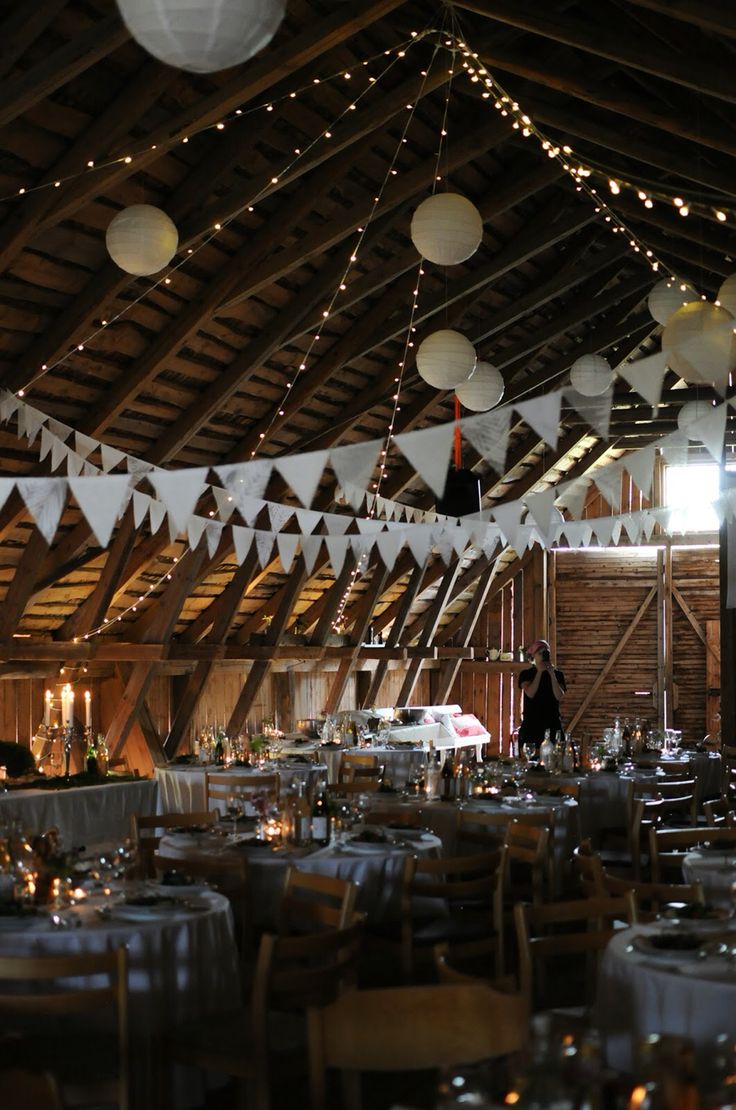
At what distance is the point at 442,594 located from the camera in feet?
48.6

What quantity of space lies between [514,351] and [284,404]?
2592 millimetres

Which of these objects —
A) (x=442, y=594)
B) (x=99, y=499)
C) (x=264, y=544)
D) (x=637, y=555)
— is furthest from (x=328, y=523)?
(x=637, y=555)

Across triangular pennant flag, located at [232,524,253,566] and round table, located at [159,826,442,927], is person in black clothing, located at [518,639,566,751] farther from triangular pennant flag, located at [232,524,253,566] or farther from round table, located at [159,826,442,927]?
round table, located at [159,826,442,927]

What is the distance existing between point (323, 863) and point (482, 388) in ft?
13.5

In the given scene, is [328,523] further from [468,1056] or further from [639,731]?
[468,1056]

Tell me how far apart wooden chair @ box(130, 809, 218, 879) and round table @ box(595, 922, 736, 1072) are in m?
2.03

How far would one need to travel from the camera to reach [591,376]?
27.1 ft

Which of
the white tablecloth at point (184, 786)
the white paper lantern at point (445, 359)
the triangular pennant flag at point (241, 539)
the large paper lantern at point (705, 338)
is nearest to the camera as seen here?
the large paper lantern at point (705, 338)

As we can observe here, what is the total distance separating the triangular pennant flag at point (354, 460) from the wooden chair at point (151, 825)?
6.39 ft

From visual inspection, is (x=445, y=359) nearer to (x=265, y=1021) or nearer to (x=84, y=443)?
(x=84, y=443)

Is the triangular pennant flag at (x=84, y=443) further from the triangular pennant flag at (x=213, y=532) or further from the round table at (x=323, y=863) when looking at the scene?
the round table at (x=323, y=863)

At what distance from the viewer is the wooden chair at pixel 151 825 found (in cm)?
504

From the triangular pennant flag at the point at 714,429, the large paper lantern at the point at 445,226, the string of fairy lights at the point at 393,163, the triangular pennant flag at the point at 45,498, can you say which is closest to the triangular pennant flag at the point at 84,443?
the string of fairy lights at the point at 393,163

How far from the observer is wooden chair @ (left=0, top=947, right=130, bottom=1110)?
3033 millimetres
